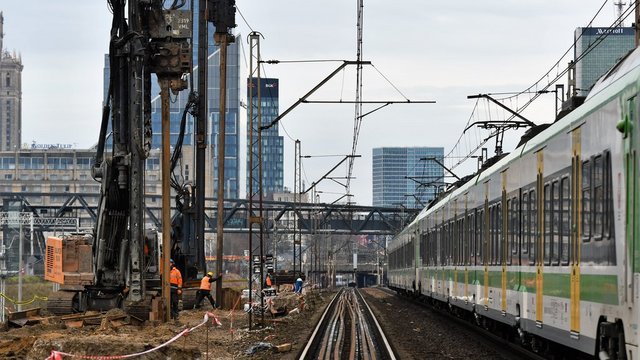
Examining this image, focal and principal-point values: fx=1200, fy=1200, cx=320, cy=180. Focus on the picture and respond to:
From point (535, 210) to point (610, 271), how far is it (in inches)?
206

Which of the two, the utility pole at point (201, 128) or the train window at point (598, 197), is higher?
the utility pole at point (201, 128)

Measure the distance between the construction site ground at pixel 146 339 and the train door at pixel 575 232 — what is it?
28.3ft

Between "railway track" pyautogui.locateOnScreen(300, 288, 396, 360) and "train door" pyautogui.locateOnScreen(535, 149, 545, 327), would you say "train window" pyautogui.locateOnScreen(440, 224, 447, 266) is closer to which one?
"railway track" pyautogui.locateOnScreen(300, 288, 396, 360)

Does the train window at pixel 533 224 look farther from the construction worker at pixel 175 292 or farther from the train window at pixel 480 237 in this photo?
the construction worker at pixel 175 292

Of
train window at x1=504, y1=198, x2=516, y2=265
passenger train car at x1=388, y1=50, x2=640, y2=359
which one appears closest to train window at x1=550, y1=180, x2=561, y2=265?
passenger train car at x1=388, y1=50, x2=640, y2=359

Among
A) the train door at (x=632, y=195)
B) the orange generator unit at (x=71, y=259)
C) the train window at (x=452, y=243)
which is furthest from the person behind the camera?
the orange generator unit at (x=71, y=259)

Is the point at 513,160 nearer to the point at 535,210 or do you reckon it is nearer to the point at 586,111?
the point at 535,210

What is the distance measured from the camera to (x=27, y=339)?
2267cm

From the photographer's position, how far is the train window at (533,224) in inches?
694

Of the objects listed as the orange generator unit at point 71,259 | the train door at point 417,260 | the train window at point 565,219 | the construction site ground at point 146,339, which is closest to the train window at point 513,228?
the train window at point 565,219

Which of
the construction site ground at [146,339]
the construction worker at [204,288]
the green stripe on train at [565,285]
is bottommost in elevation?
the construction site ground at [146,339]

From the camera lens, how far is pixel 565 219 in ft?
49.7

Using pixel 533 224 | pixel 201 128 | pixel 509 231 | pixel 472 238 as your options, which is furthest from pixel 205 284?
pixel 533 224

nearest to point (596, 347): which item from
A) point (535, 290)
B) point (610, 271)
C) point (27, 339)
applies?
point (610, 271)
